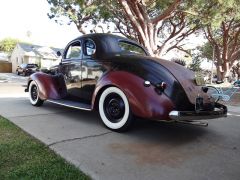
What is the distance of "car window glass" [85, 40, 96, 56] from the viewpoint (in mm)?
5444

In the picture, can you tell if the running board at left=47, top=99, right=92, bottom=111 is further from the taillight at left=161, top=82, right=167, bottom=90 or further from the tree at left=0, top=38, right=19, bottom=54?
the tree at left=0, top=38, right=19, bottom=54

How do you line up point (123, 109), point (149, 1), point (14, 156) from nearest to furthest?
point (14, 156)
point (123, 109)
point (149, 1)

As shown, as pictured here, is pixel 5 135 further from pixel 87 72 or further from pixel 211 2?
pixel 211 2

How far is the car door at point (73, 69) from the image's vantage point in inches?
222

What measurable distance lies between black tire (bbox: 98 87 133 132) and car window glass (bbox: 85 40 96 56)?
1.05 meters

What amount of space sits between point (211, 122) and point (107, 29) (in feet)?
58.2

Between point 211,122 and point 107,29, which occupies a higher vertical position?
point 107,29

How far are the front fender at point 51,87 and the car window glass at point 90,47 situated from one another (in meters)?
1.00

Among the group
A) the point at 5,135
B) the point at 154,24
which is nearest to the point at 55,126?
the point at 5,135

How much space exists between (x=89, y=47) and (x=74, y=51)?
64 centimetres

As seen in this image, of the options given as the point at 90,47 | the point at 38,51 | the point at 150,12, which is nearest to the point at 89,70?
the point at 90,47

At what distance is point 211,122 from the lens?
5.86 m

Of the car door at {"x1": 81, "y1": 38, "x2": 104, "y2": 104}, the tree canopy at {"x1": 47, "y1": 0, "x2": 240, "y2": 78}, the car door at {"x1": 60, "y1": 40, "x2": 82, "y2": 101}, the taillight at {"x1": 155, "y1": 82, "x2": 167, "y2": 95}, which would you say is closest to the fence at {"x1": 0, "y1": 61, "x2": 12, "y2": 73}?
the tree canopy at {"x1": 47, "y1": 0, "x2": 240, "y2": 78}

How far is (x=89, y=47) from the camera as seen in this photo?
18.3 feet
